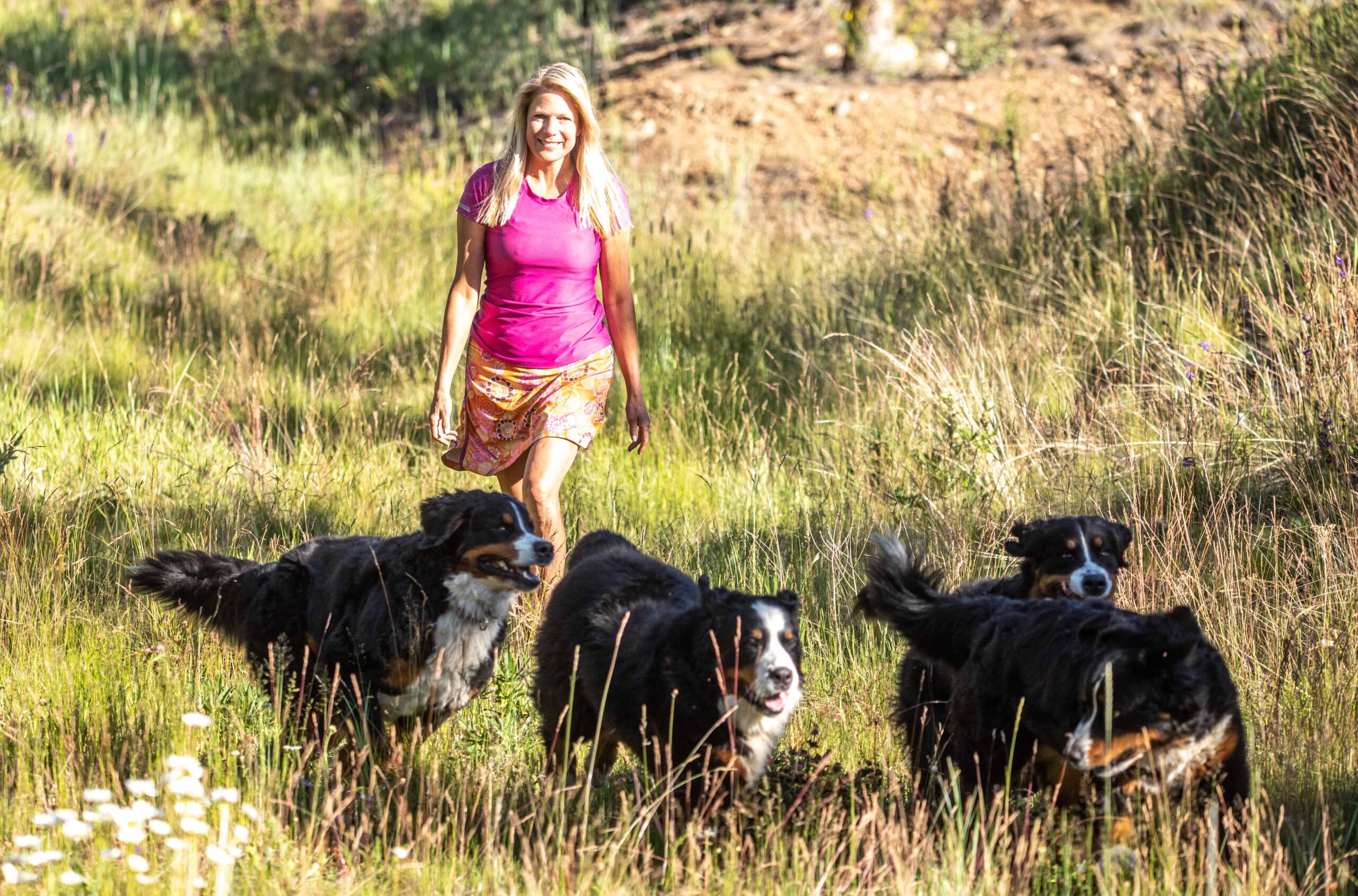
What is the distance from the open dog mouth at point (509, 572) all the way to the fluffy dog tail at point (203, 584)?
1124 millimetres

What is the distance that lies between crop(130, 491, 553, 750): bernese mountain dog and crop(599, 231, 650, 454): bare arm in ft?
5.44

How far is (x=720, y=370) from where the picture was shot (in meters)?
9.30

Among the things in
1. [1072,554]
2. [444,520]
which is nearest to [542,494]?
[444,520]

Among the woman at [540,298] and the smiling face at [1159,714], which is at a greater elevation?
the woman at [540,298]

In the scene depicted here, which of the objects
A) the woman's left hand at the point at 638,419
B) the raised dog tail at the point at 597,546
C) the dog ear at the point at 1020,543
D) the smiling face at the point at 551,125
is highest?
the smiling face at the point at 551,125

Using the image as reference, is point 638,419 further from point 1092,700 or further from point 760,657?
point 1092,700

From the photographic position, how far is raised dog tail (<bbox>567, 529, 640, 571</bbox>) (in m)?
5.16

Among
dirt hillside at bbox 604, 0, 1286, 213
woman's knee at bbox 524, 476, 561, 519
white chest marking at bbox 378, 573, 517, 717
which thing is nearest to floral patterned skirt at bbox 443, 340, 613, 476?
woman's knee at bbox 524, 476, 561, 519

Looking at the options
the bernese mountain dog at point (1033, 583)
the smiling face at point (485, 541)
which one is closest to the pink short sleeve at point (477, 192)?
the smiling face at point (485, 541)

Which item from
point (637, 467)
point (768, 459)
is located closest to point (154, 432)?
point (637, 467)

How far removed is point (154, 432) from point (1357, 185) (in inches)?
286

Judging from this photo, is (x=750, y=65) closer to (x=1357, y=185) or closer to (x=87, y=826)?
(x=1357, y=185)

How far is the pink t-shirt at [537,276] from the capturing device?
6074mm

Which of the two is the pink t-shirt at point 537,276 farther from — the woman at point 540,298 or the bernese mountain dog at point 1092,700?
the bernese mountain dog at point 1092,700
